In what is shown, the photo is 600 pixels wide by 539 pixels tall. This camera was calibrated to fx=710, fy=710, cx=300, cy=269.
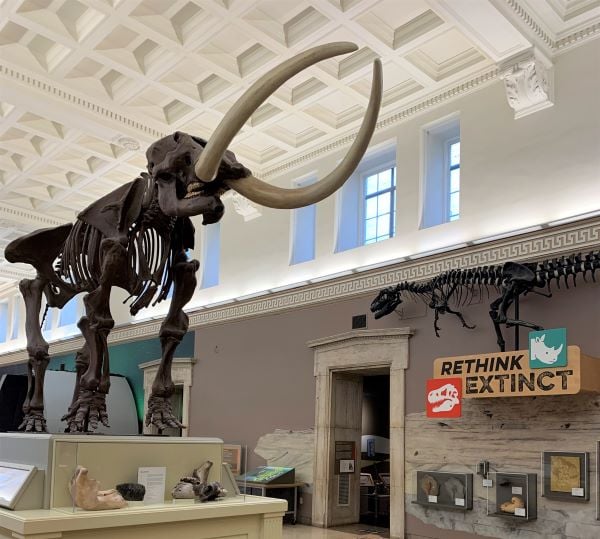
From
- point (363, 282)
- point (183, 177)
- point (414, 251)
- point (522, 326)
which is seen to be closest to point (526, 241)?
point (522, 326)

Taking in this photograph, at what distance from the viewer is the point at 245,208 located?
614 inches

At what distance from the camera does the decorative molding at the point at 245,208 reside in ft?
50.7

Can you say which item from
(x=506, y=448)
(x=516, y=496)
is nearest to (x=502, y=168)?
(x=506, y=448)

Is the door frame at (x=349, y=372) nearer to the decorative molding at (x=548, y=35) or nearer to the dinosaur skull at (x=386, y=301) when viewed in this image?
the dinosaur skull at (x=386, y=301)

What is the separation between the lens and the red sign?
9859 millimetres

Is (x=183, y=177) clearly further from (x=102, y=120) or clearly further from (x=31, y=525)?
(x=102, y=120)

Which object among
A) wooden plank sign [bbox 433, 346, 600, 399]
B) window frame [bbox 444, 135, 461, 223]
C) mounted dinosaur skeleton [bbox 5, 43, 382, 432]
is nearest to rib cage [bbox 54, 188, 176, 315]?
mounted dinosaur skeleton [bbox 5, 43, 382, 432]

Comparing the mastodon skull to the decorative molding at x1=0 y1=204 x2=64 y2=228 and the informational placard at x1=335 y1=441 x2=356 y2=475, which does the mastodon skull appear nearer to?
the informational placard at x1=335 y1=441 x2=356 y2=475

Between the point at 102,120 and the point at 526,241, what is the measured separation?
7787mm

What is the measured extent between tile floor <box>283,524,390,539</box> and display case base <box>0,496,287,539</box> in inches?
282

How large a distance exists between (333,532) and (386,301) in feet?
13.0

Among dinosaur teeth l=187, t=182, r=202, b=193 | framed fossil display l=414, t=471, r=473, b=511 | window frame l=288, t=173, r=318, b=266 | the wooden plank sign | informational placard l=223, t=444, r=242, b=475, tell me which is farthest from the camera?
window frame l=288, t=173, r=318, b=266

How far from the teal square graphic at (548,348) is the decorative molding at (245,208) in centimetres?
797

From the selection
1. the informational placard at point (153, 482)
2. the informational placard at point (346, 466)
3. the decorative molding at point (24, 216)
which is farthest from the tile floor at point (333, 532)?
the decorative molding at point (24, 216)
